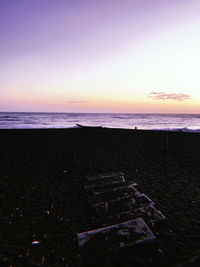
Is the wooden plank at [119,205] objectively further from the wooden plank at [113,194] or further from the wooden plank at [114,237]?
the wooden plank at [114,237]

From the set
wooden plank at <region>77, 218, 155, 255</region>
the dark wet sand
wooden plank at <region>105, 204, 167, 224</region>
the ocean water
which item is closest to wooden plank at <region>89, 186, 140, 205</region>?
the dark wet sand

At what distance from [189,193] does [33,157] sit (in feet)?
27.1

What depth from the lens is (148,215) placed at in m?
3.50

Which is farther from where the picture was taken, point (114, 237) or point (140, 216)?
point (140, 216)

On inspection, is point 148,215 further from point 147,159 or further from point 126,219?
point 147,159

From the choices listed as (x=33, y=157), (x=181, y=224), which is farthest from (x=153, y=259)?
(x=33, y=157)

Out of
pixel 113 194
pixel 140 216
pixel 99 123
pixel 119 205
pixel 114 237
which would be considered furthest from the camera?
pixel 99 123

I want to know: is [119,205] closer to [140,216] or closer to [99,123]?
[140,216]

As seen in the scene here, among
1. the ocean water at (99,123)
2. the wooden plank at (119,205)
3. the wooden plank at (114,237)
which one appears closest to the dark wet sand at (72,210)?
the wooden plank at (114,237)

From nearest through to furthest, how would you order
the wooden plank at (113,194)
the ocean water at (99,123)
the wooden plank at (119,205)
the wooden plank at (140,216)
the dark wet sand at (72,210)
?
1. the dark wet sand at (72,210)
2. the wooden plank at (140,216)
3. the wooden plank at (119,205)
4. the wooden plank at (113,194)
5. the ocean water at (99,123)

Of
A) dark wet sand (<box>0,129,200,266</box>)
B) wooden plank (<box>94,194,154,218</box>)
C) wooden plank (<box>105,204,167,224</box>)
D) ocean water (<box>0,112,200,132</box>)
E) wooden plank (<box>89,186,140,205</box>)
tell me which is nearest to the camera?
dark wet sand (<box>0,129,200,266</box>)

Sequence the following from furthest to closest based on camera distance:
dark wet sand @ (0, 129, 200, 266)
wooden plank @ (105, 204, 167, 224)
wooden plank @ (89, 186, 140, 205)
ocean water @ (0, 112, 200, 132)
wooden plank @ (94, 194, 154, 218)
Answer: ocean water @ (0, 112, 200, 132) < wooden plank @ (89, 186, 140, 205) < wooden plank @ (94, 194, 154, 218) < wooden plank @ (105, 204, 167, 224) < dark wet sand @ (0, 129, 200, 266)

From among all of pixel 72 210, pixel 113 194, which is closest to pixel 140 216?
pixel 113 194

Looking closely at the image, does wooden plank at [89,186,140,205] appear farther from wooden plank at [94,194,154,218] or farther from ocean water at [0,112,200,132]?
ocean water at [0,112,200,132]
